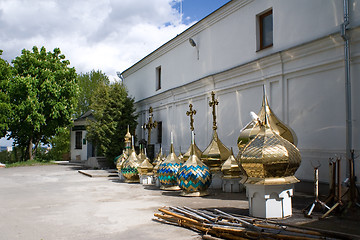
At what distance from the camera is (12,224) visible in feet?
22.7

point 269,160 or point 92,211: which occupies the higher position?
point 269,160

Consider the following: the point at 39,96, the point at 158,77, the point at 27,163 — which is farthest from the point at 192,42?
the point at 27,163

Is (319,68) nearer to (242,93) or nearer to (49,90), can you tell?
(242,93)

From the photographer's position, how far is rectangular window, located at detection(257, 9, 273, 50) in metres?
12.8

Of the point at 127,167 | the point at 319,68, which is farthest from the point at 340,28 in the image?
the point at 127,167

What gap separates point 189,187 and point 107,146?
13.1 metres

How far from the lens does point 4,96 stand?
84.3ft

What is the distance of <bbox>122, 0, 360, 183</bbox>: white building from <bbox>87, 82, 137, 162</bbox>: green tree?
11.2 feet

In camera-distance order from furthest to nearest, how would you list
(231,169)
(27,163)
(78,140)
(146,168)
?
(78,140) < (27,163) < (146,168) < (231,169)

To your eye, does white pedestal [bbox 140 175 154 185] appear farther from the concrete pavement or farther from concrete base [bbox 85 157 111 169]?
concrete base [bbox 85 157 111 169]

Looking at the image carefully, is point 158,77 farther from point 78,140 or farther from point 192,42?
point 78,140

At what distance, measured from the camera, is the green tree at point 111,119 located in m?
22.1

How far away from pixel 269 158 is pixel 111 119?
17.0 metres

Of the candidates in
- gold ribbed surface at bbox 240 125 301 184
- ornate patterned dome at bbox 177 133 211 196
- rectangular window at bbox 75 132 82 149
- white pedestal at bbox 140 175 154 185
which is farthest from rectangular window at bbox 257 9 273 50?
rectangular window at bbox 75 132 82 149
